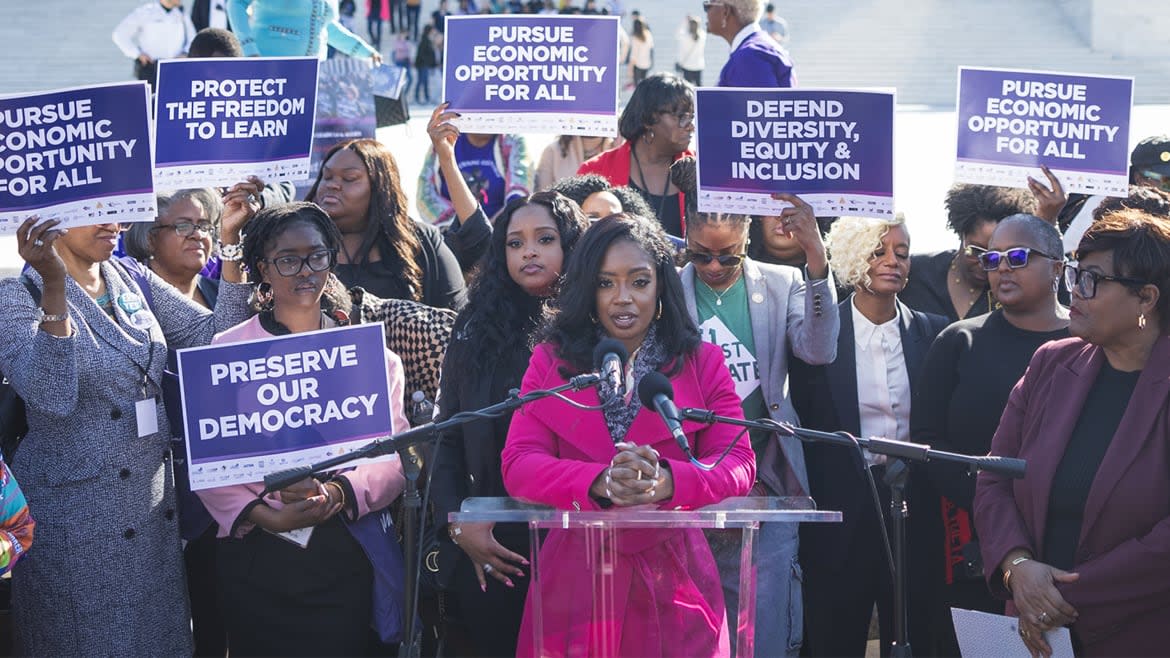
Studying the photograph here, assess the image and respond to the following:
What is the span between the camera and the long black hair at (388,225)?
5.84 meters

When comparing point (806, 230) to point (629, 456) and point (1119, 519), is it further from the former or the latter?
point (629, 456)

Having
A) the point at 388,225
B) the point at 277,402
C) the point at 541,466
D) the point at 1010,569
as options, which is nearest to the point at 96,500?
the point at 277,402

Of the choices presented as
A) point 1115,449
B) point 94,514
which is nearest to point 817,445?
point 1115,449

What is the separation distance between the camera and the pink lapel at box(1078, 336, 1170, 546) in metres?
4.07

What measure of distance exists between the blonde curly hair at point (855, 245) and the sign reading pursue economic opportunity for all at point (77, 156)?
2652 mm

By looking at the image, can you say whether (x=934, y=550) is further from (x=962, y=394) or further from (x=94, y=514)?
(x=94, y=514)

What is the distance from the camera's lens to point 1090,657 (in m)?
4.13

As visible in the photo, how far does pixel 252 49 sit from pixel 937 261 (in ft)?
13.7

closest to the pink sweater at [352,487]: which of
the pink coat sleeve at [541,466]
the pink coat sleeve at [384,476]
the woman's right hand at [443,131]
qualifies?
the pink coat sleeve at [384,476]

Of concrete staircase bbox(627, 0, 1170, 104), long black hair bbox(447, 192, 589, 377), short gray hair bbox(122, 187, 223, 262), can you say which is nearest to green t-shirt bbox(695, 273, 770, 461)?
→ long black hair bbox(447, 192, 589, 377)

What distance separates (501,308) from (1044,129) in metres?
Result: 2.65

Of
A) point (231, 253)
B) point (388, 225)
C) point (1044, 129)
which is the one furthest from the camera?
point (1044, 129)

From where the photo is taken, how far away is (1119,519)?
4.07 m

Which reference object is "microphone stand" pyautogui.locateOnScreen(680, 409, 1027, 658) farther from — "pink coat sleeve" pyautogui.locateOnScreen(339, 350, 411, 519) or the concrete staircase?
the concrete staircase
